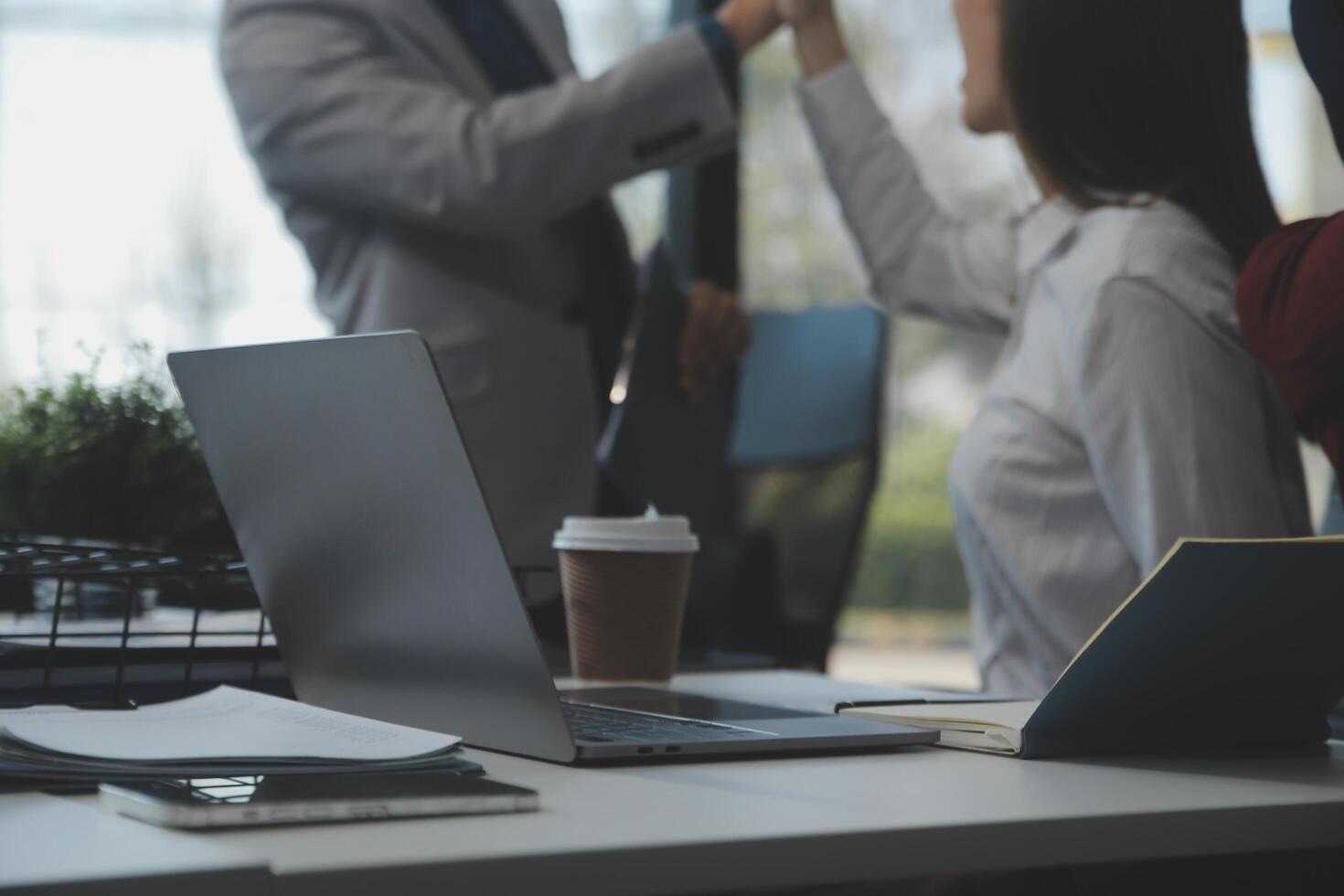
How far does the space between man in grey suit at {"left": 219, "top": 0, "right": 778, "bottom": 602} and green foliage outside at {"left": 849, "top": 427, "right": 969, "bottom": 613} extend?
1.54 meters

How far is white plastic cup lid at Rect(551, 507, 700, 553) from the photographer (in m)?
0.96

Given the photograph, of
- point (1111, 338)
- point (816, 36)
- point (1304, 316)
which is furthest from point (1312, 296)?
point (816, 36)

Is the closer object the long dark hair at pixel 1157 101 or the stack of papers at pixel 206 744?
the stack of papers at pixel 206 744

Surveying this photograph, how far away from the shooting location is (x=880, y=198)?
1.57m

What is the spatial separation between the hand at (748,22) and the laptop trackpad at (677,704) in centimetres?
104

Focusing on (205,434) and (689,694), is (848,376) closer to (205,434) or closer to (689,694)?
(689,694)

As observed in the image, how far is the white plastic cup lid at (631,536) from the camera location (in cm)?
96

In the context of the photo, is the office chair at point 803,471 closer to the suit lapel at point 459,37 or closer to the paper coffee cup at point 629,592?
the suit lapel at point 459,37

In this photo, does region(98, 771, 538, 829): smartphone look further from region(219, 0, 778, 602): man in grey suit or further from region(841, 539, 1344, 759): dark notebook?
region(219, 0, 778, 602): man in grey suit

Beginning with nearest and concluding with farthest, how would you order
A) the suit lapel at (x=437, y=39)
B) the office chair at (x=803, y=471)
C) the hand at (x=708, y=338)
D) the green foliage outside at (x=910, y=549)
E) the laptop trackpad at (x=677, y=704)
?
1. the laptop trackpad at (x=677, y=704)
2. the hand at (x=708, y=338)
3. the suit lapel at (x=437, y=39)
4. the office chair at (x=803, y=471)
5. the green foliage outside at (x=910, y=549)

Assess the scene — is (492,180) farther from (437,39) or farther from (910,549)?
(910,549)

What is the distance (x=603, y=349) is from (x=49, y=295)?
118 centimetres

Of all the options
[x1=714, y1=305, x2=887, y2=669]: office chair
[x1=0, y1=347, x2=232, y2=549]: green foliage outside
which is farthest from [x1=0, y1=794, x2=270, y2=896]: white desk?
[x1=714, y1=305, x2=887, y2=669]: office chair

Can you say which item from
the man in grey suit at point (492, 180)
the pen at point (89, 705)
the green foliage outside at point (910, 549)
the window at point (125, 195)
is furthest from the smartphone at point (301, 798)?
the green foliage outside at point (910, 549)
